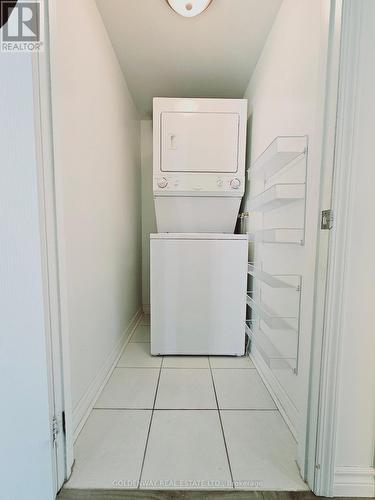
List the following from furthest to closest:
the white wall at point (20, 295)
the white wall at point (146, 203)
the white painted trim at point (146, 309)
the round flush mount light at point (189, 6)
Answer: the white painted trim at point (146, 309), the white wall at point (146, 203), the round flush mount light at point (189, 6), the white wall at point (20, 295)

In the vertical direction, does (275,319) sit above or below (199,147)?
below

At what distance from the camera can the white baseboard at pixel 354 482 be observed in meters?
0.83

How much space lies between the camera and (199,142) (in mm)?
1873

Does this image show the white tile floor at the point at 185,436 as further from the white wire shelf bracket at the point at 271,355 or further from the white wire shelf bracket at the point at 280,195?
the white wire shelf bracket at the point at 280,195

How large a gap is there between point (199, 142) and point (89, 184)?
972 mm

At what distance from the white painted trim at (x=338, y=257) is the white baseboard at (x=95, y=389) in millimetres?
982

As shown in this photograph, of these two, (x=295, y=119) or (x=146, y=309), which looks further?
(x=146, y=309)


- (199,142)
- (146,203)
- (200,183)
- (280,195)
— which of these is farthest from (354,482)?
(146,203)

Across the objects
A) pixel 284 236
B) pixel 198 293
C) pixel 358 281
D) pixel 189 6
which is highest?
pixel 189 6

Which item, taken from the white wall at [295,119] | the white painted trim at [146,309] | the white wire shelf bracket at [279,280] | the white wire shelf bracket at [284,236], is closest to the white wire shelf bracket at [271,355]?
the white wall at [295,119]

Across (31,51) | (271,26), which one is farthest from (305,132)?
(31,51)

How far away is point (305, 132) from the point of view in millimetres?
1072

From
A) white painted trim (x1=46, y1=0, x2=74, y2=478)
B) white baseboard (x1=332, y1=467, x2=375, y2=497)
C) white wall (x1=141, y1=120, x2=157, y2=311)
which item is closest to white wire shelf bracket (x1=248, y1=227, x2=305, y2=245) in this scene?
white baseboard (x1=332, y1=467, x2=375, y2=497)

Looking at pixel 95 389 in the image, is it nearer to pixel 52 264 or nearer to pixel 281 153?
pixel 52 264
